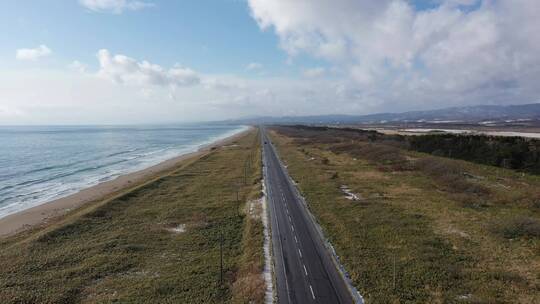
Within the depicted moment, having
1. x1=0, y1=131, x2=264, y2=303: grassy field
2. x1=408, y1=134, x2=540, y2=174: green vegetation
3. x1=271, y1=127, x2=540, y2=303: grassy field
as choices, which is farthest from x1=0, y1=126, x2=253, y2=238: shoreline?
x1=408, y1=134, x2=540, y2=174: green vegetation

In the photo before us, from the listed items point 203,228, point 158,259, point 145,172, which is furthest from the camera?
point 145,172

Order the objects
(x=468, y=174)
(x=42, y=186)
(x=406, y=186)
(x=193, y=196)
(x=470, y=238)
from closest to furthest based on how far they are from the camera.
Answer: (x=470, y=238), (x=193, y=196), (x=406, y=186), (x=468, y=174), (x=42, y=186)

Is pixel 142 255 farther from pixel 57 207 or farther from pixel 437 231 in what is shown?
pixel 437 231

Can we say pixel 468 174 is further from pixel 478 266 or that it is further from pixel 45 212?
pixel 45 212

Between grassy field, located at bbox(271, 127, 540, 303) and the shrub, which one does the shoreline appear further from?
the shrub

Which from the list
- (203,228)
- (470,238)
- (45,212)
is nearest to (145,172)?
(45,212)

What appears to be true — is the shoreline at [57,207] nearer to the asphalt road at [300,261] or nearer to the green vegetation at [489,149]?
the asphalt road at [300,261]
